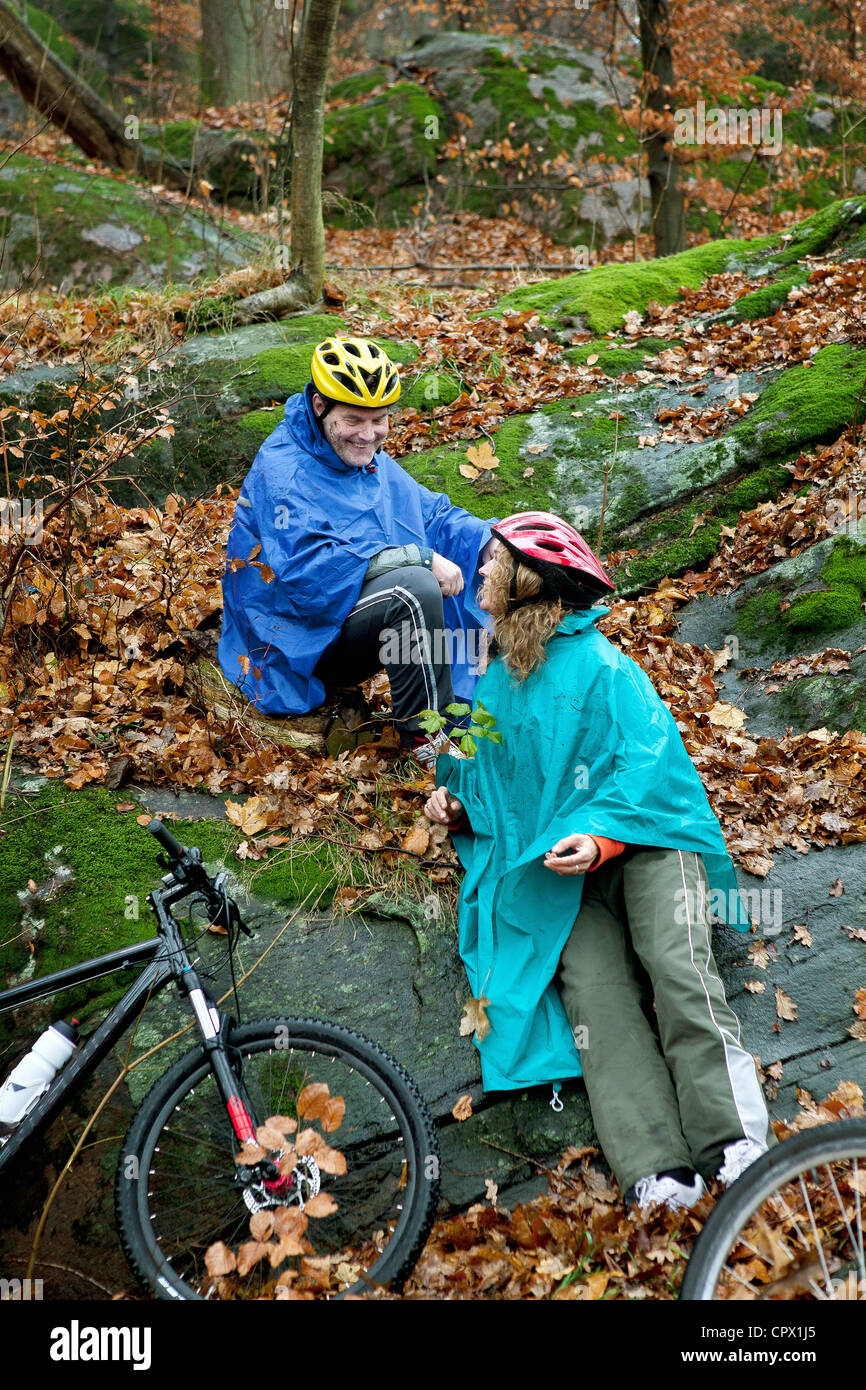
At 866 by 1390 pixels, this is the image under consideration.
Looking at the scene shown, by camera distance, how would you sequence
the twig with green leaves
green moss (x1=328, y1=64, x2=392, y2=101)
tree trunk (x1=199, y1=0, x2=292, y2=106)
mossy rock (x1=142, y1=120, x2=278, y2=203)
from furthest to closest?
green moss (x1=328, y1=64, x2=392, y2=101) → tree trunk (x1=199, y1=0, x2=292, y2=106) → mossy rock (x1=142, y1=120, x2=278, y2=203) → the twig with green leaves

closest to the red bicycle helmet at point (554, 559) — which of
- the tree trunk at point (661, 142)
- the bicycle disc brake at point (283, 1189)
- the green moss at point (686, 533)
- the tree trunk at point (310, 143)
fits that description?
the bicycle disc brake at point (283, 1189)

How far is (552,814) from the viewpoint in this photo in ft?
11.4

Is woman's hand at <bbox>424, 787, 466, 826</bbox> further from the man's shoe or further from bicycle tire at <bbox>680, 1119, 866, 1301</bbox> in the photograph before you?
bicycle tire at <bbox>680, 1119, 866, 1301</bbox>

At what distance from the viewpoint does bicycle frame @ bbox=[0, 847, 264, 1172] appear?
2.96m

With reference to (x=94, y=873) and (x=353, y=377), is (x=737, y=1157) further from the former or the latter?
(x=353, y=377)

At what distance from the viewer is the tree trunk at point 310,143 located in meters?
6.99

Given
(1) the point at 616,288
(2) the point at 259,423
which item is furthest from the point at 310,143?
(1) the point at 616,288

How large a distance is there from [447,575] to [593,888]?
1771 mm

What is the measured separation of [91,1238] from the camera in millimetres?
3146

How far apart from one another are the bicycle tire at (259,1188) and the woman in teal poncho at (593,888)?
51 centimetres

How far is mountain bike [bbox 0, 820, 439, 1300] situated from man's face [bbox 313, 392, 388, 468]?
7.59ft

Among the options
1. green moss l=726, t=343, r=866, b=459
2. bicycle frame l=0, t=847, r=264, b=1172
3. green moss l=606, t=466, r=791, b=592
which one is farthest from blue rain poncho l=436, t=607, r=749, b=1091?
green moss l=726, t=343, r=866, b=459

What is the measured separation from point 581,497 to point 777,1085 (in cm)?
413

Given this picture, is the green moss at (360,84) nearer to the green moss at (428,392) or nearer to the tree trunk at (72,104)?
the tree trunk at (72,104)
